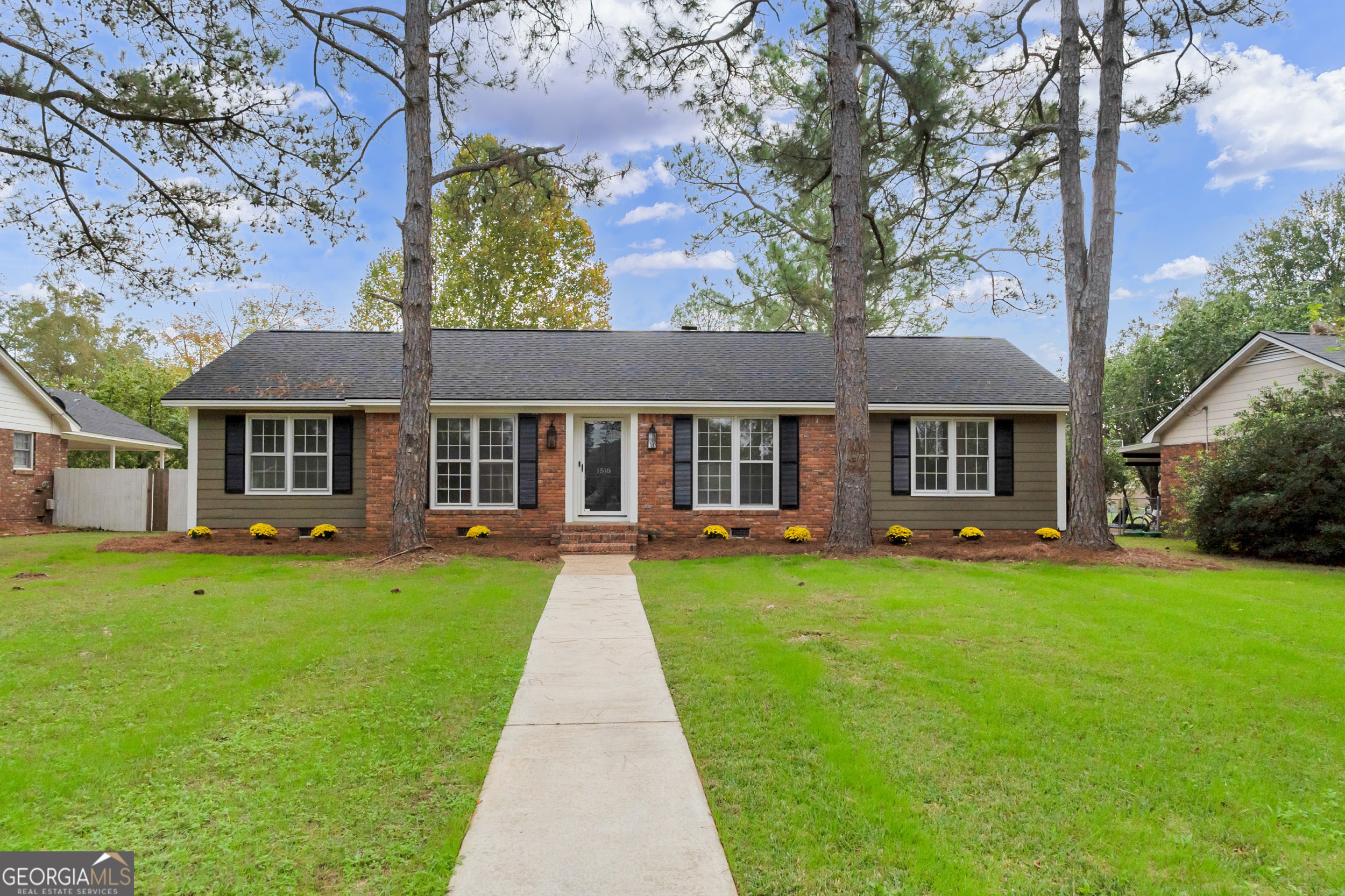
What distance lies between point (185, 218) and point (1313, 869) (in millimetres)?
14508

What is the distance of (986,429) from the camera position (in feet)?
43.7

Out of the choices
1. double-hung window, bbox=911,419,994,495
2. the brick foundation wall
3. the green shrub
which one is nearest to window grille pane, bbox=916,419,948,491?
double-hung window, bbox=911,419,994,495

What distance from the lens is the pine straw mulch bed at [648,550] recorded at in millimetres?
10156

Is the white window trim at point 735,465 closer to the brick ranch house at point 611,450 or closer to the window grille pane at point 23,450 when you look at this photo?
the brick ranch house at point 611,450

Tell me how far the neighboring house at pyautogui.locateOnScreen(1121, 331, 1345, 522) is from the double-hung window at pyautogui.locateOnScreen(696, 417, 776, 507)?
7.83 metres

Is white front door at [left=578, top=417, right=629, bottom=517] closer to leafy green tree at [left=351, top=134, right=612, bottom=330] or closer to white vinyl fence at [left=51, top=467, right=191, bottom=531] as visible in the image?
white vinyl fence at [left=51, top=467, right=191, bottom=531]

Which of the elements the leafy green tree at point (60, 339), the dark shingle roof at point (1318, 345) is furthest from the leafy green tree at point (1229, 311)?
the leafy green tree at point (60, 339)

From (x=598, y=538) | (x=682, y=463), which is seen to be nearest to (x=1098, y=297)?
(x=682, y=463)

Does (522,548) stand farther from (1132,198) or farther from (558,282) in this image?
(558,282)

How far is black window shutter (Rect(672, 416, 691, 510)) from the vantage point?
497 inches

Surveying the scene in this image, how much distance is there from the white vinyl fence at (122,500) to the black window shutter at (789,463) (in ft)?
46.7

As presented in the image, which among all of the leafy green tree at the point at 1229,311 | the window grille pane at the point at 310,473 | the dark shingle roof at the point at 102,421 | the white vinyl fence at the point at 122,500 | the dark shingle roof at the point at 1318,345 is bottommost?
the white vinyl fence at the point at 122,500

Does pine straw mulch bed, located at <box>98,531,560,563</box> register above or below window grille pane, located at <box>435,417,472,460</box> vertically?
below

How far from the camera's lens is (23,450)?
53.5ft
